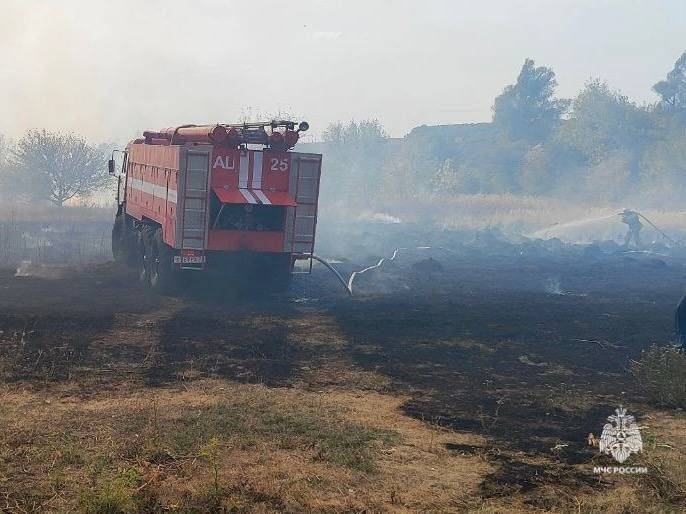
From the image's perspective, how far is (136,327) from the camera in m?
12.9

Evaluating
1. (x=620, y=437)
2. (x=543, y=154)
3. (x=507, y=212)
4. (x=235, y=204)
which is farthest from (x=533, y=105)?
(x=620, y=437)

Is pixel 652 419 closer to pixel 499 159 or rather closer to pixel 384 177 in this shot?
pixel 384 177

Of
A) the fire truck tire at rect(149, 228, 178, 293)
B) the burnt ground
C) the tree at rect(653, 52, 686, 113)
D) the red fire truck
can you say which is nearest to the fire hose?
the burnt ground

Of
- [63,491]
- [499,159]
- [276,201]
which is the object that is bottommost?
[63,491]

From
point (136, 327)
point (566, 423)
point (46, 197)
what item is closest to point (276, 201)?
point (136, 327)

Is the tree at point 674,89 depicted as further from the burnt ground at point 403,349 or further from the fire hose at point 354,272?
the burnt ground at point 403,349

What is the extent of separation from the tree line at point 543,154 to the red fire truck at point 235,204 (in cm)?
5496

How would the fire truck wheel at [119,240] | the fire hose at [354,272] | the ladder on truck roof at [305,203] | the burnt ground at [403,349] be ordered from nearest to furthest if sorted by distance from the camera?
the burnt ground at [403,349], the ladder on truck roof at [305,203], the fire hose at [354,272], the fire truck wheel at [119,240]

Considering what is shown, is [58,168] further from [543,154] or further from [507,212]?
[543,154]

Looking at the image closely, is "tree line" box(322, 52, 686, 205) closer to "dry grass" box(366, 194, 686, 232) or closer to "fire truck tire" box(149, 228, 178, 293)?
"dry grass" box(366, 194, 686, 232)

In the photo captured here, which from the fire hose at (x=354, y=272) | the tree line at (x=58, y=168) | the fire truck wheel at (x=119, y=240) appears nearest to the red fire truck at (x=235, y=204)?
the fire hose at (x=354, y=272)

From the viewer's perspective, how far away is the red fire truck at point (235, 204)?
599 inches

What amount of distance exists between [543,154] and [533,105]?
45.5ft

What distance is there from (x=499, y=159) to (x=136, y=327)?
7640cm
